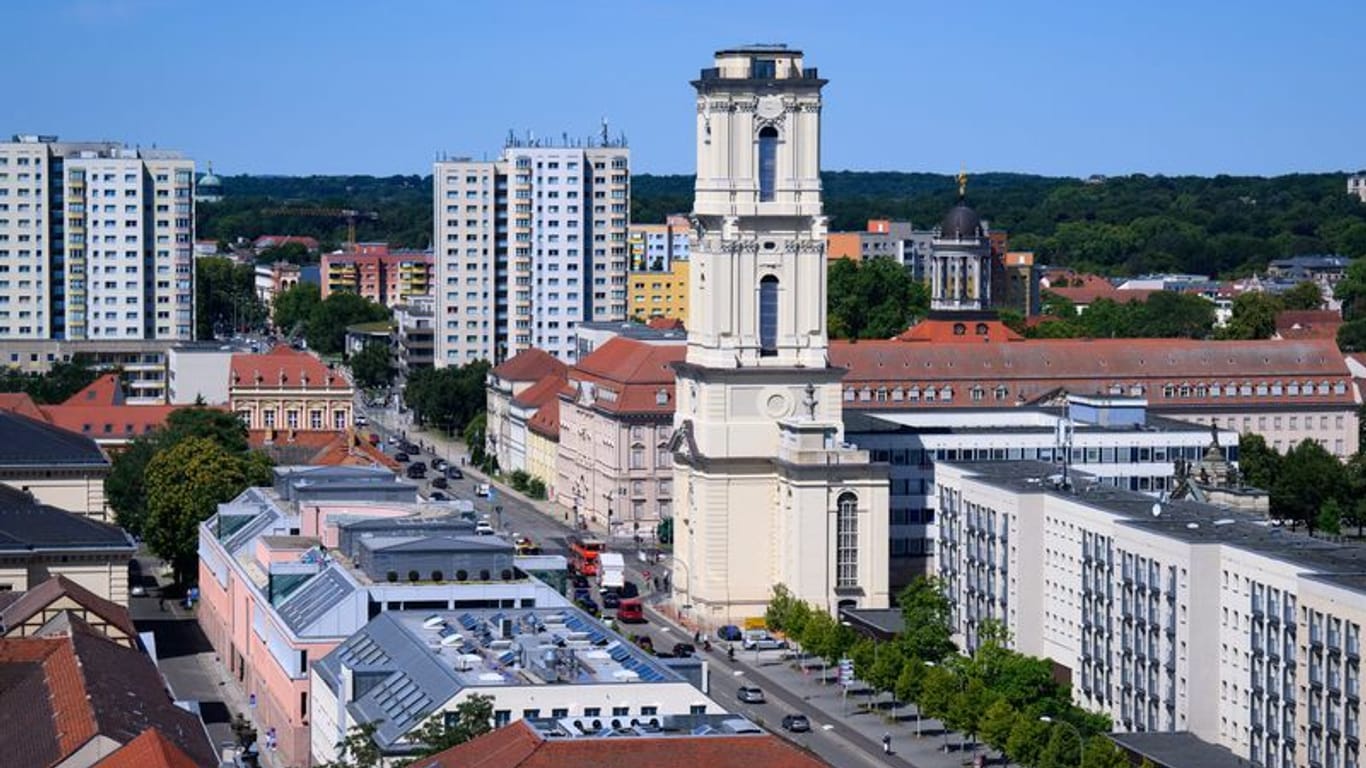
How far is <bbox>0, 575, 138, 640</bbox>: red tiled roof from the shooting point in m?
71.5

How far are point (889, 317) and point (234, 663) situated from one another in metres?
74.8

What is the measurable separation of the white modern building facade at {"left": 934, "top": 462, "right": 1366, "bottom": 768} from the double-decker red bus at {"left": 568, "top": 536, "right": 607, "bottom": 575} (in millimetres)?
16923

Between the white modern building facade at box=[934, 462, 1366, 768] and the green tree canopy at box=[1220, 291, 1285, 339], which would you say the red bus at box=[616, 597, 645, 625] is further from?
the green tree canopy at box=[1220, 291, 1285, 339]

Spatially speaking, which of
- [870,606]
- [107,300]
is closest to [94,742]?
[870,606]

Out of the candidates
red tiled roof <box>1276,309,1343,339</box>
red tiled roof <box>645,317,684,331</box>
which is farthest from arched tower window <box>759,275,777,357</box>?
red tiled roof <box>1276,309,1343,339</box>

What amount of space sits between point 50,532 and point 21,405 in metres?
34.1

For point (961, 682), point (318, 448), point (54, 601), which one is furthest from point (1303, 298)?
point (54, 601)

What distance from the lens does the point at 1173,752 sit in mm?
62688

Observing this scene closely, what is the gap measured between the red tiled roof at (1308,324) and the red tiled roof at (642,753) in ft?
342

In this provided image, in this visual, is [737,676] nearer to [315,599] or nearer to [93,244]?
[315,599]

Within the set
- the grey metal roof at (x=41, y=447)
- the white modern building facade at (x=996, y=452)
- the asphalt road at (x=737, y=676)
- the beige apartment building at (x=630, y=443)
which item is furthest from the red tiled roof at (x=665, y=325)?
the white modern building facade at (x=996, y=452)

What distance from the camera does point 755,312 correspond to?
285ft

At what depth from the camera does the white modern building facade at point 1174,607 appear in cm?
6000

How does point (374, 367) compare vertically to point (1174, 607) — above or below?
above
